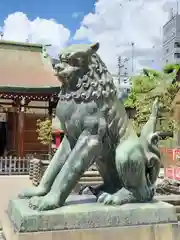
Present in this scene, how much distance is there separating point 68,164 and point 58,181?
6.7 inches

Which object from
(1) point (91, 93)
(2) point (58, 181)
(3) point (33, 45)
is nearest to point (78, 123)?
(1) point (91, 93)

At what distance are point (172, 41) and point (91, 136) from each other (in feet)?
206

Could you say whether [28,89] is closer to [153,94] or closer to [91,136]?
[153,94]

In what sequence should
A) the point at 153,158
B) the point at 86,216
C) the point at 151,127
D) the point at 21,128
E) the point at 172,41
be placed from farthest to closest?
the point at 172,41 < the point at 21,128 < the point at 151,127 < the point at 153,158 < the point at 86,216

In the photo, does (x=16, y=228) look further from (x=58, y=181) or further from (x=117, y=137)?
(x=117, y=137)

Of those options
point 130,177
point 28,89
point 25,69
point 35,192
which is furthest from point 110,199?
point 25,69

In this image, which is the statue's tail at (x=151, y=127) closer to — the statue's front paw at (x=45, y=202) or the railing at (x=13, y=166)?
the statue's front paw at (x=45, y=202)

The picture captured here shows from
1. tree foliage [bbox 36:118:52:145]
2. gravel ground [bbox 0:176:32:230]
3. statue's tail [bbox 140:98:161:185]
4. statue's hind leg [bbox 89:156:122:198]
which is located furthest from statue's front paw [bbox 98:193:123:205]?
tree foliage [bbox 36:118:52:145]

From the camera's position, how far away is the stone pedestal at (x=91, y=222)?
10.3 ft

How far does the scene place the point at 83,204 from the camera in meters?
3.53

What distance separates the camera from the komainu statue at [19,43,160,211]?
342cm

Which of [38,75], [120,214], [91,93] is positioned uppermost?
[38,75]

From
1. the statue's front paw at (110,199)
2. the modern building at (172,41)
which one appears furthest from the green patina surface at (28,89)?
the modern building at (172,41)

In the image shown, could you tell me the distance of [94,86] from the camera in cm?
353
